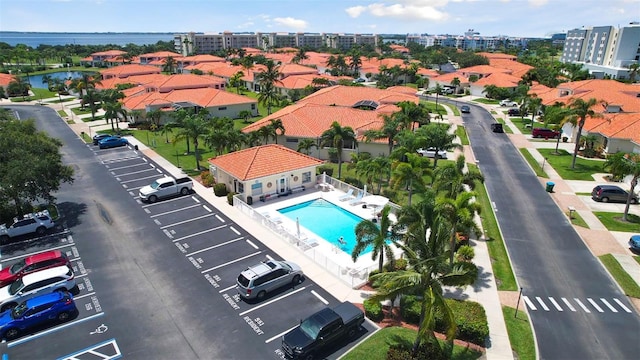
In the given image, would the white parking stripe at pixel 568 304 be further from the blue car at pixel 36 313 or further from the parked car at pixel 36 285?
the parked car at pixel 36 285

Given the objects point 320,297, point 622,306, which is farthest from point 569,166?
point 320,297

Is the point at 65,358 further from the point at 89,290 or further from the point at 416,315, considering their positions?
the point at 416,315

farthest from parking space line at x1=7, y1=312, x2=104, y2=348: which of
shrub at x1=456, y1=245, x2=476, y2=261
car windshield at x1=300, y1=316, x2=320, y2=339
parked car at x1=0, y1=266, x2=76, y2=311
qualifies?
shrub at x1=456, y1=245, x2=476, y2=261

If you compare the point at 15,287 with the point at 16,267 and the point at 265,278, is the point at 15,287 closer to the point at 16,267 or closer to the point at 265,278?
the point at 16,267

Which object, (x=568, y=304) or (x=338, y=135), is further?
(x=338, y=135)

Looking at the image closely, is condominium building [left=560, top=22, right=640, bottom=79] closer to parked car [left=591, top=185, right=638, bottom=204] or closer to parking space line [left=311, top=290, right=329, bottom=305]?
parked car [left=591, top=185, right=638, bottom=204]

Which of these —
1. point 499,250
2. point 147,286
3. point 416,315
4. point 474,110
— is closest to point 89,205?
point 147,286
